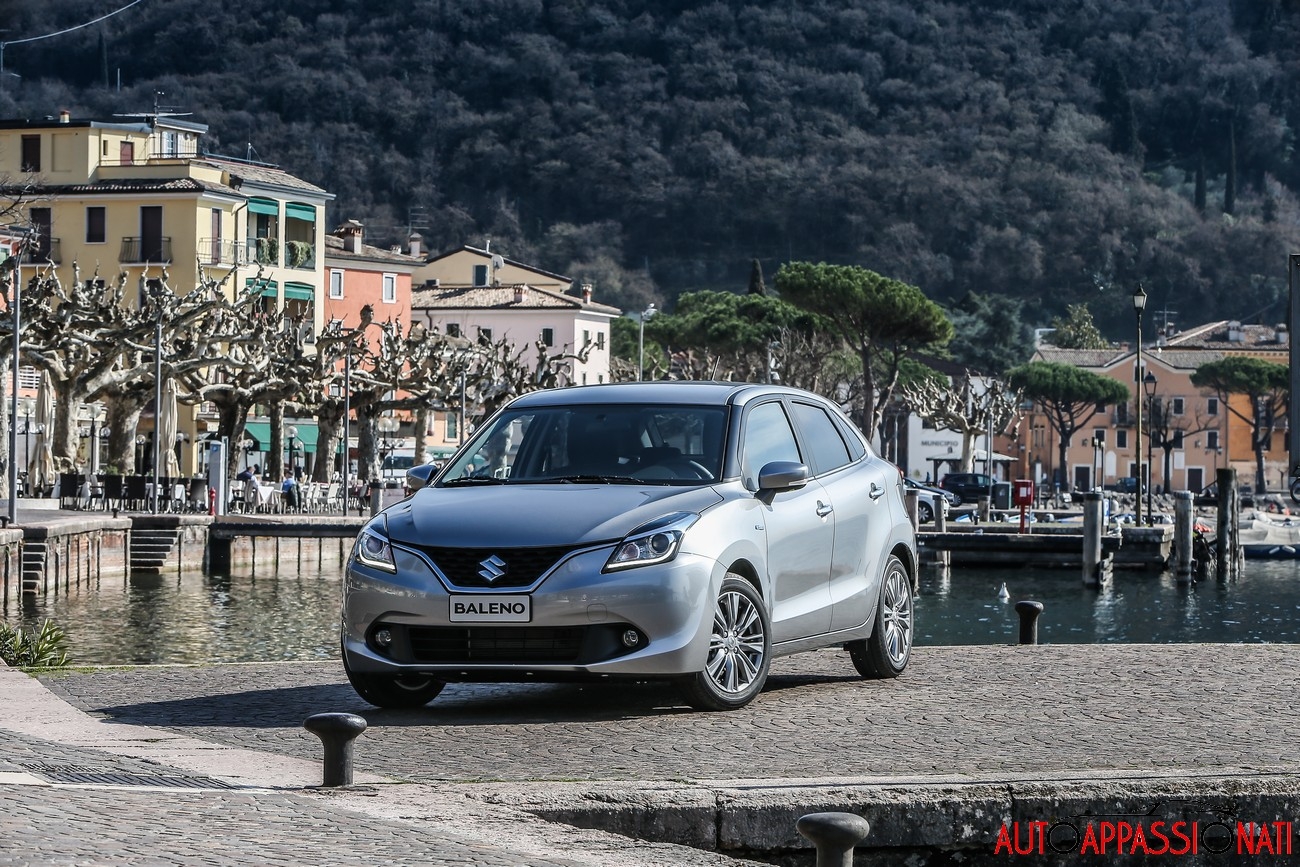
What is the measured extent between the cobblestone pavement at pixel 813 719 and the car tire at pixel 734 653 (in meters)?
0.11

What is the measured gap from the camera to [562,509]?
10.4 metres

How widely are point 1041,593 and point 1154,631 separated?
9.86m

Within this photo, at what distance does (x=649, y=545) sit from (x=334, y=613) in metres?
31.9

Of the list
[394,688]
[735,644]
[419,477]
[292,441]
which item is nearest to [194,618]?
[419,477]

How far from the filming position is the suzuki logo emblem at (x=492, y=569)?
1015 cm

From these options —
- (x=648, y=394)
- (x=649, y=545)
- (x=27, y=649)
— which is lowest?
(x=27, y=649)

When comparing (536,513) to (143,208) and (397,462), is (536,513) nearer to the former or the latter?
(143,208)

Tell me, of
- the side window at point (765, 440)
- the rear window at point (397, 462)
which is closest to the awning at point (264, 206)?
the rear window at point (397, 462)

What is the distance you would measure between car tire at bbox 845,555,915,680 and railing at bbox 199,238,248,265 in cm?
6891

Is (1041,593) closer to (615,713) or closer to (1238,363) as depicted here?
(615,713)

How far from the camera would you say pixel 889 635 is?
12469 millimetres

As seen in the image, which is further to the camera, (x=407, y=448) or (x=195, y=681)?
(x=407, y=448)

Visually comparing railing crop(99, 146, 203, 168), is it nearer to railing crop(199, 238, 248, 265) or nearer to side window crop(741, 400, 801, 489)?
railing crop(199, 238, 248, 265)

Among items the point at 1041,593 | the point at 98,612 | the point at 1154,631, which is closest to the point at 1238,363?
the point at 1041,593
